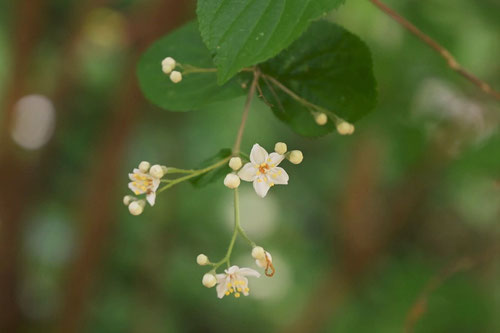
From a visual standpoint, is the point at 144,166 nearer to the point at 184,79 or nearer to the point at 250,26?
the point at 184,79

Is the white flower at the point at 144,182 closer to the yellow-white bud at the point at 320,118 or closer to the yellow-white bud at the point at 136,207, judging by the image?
the yellow-white bud at the point at 136,207

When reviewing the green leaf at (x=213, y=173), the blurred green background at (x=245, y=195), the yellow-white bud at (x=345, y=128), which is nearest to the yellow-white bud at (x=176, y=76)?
the green leaf at (x=213, y=173)

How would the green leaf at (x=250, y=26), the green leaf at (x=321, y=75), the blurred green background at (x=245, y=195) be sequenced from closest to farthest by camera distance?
the green leaf at (x=250, y=26) < the green leaf at (x=321, y=75) < the blurred green background at (x=245, y=195)

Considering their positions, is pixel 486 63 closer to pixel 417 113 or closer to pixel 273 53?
pixel 417 113

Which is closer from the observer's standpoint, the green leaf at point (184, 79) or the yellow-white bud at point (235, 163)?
the yellow-white bud at point (235, 163)

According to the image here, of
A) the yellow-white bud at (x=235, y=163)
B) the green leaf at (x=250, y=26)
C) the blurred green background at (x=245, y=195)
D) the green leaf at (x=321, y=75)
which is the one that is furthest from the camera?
the blurred green background at (x=245, y=195)

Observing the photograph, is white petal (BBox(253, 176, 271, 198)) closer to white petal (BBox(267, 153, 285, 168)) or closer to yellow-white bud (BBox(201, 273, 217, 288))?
white petal (BBox(267, 153, 285, 168))

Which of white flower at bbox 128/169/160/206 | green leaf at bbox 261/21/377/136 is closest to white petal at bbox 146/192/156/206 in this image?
white flower at bbox 128/169/160/206
